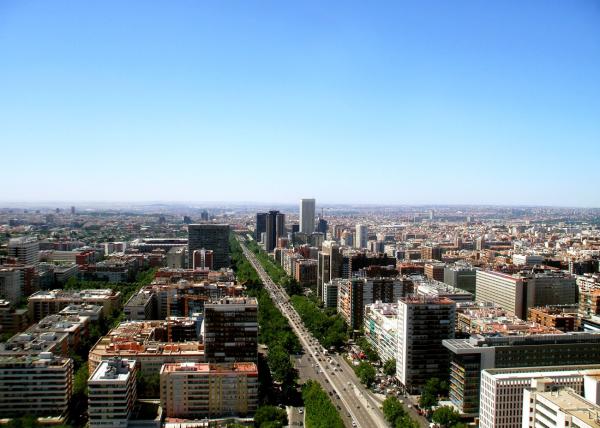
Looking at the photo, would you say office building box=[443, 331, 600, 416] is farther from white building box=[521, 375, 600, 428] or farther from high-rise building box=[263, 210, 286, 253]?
high-rise building box=[263, 210, 286, 253]

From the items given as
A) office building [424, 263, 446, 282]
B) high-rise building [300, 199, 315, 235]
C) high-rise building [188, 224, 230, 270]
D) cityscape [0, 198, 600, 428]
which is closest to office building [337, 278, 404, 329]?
cityscape [0, 198, 600, 428]

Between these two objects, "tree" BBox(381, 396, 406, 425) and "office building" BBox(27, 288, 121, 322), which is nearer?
"tree" BBox(381, 396, 406, 425)

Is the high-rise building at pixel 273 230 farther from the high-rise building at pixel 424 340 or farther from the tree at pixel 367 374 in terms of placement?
the high-rise building at pixel 424 340

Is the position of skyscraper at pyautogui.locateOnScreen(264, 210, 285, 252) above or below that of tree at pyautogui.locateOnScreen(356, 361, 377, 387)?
above

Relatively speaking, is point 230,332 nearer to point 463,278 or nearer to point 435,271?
point 463,278

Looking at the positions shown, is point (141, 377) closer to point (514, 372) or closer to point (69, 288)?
point (514, 372)

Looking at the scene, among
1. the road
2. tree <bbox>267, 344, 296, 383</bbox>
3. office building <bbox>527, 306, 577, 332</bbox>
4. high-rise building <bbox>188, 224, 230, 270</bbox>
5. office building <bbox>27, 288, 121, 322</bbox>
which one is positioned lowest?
the road

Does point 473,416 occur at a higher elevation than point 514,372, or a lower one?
lower

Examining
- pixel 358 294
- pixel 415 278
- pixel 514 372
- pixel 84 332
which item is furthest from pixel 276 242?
pixel 514 372
